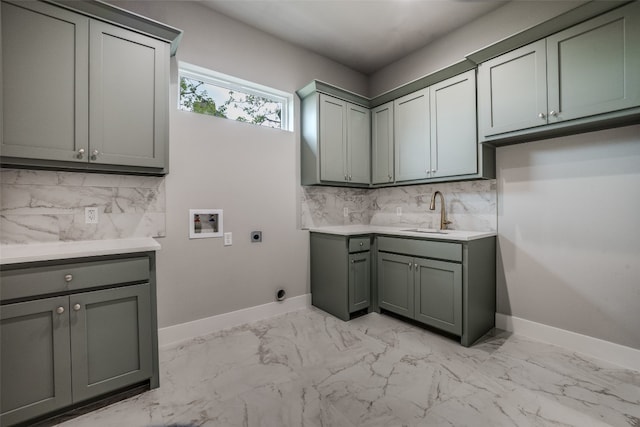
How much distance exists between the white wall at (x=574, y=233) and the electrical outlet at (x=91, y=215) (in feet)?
11.3

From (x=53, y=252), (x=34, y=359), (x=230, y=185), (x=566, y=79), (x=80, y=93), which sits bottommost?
(x=34, y=359)

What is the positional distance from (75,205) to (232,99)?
1647 mm

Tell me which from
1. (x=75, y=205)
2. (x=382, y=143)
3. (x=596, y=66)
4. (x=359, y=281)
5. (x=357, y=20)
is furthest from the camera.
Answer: (x=382, y=143)

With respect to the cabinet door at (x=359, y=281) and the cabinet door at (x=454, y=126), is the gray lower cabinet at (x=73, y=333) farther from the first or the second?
the cabinet door at (x=454, y=126)

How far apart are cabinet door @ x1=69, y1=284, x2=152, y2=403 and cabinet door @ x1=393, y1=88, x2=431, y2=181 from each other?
2.65 m

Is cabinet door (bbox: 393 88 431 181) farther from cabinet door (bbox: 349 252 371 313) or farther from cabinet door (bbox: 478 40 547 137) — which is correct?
cabinet door (bbox: 349 252 371 313)

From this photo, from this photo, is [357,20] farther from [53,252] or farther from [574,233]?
[53,252]

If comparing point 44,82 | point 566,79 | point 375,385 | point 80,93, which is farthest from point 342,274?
point 44,82

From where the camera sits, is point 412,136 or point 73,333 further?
point 412,136

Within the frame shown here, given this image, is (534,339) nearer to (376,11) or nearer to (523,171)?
(523,171)

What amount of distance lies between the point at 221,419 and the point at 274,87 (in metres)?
2.94

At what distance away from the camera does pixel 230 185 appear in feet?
8.98

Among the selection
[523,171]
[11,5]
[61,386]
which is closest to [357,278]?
[523,171]

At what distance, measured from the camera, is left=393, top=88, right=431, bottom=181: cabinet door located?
2.93 m
